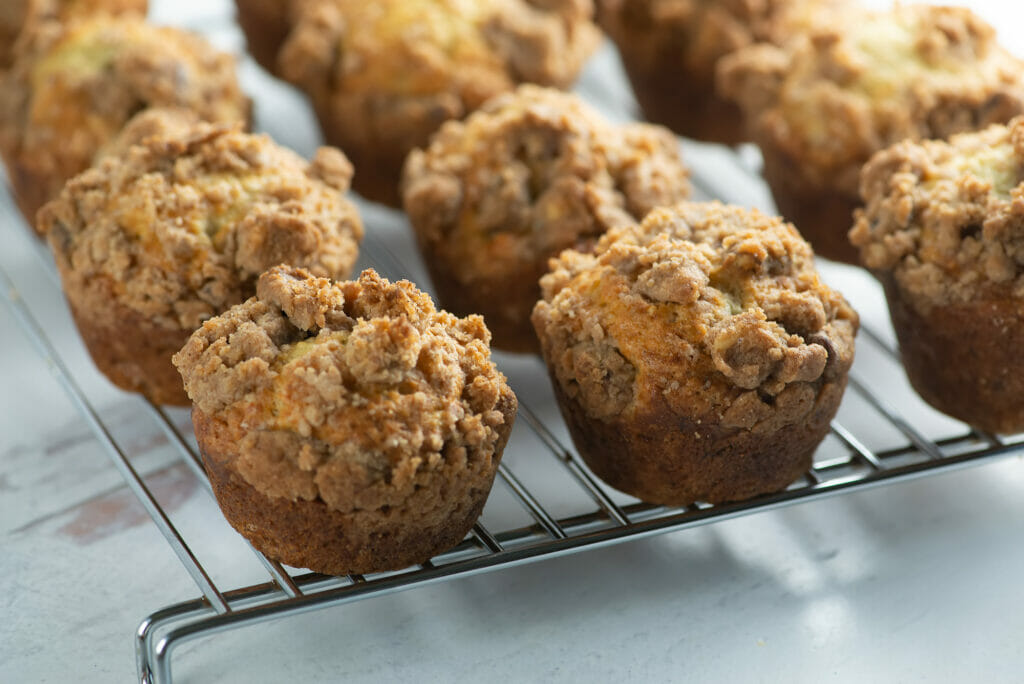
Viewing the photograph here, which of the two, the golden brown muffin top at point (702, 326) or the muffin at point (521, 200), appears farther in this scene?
the muffin at point (521, 200)

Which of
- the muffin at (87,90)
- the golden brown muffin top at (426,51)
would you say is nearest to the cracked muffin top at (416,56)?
the golden brown muffin top at (426,51)

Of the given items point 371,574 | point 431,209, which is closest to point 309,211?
point 431,209

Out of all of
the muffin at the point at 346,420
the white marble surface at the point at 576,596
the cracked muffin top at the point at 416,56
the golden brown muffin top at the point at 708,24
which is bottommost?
the white marble surface at the point at 576,596

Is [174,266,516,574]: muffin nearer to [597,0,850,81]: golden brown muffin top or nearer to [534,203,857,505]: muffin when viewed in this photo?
[534,203,857,505]: muffin

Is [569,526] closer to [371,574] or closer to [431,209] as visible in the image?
[371,574]

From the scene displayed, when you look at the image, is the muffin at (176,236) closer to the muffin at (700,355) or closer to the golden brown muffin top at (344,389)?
the golden brown muffin top at (344,389)

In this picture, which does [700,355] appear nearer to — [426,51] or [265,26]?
[426,51]

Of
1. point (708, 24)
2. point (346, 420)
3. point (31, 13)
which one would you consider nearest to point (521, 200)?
point (346, 420)
